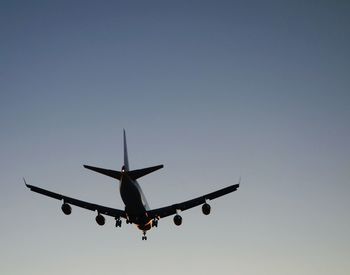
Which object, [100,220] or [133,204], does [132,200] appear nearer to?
[133,204]

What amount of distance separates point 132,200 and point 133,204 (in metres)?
0.49

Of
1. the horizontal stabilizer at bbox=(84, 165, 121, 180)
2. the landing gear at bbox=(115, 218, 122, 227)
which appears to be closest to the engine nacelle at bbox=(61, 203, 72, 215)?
the landing gear at bbox=(115, 218, 122, 227)

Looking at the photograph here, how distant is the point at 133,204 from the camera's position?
37.8 meters

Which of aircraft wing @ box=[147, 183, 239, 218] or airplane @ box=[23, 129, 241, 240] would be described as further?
aircraft wing @ box=[147, 183, 239, 218]

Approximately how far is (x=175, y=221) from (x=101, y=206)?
318 inches

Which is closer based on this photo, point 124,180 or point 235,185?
point 124,180

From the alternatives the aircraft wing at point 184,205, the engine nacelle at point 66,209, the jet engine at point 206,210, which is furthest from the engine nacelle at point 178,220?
the engine nacelle at point 66,209

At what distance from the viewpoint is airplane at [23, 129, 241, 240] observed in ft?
119

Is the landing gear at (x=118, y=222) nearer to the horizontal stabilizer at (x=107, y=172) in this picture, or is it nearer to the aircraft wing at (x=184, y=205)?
the aircraft wing at (x=184, y=205)

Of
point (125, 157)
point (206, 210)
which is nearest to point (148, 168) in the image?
point (206, 210)

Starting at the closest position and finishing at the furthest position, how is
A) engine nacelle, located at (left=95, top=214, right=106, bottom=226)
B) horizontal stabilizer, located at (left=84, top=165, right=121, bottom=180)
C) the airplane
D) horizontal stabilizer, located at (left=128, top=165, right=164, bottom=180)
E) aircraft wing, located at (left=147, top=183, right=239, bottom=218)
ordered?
horizontal stabilizer, located at (left=84, top=165, right=121, bottom=180) → horizontal stabilizer, located at (left=128, top=165, right=164, bottom=180) → the airplane → aircraft wing, located at (left=147, top=183, right=239, bottom=218) → engine nacelle, located at (left=95, top=214, right=106, bottom=226)

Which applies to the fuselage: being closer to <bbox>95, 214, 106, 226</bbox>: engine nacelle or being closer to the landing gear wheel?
the landing gear wheel

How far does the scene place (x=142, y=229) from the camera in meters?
42.6

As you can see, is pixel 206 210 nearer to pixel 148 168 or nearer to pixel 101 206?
pixel 148 168
